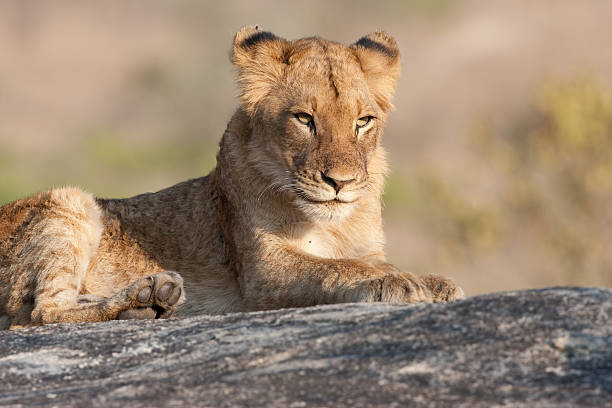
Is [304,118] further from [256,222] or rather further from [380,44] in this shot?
[380,44]

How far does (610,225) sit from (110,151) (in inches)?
Result: 763

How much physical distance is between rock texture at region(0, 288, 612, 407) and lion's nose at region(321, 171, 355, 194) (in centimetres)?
154

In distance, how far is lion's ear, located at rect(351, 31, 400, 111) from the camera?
7.32 m

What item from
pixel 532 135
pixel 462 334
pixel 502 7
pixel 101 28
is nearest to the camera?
pixel 462 334

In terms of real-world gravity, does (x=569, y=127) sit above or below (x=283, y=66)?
above

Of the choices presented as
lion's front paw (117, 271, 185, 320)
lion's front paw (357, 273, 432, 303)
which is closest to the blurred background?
lion's front paw (357, 273, 432, 303)

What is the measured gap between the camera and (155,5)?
47.7 meters

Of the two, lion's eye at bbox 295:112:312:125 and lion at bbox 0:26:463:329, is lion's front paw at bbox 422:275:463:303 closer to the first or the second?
lion at bbox 0:26:463:329

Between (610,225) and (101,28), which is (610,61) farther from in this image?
(101,28)

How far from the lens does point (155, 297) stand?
20.4ft

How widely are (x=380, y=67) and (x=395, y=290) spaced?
2204 mm

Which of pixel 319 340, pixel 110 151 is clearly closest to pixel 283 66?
pixel 319 340

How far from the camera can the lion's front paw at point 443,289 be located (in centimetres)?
616

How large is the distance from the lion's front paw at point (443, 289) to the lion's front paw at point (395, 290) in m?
0.31
